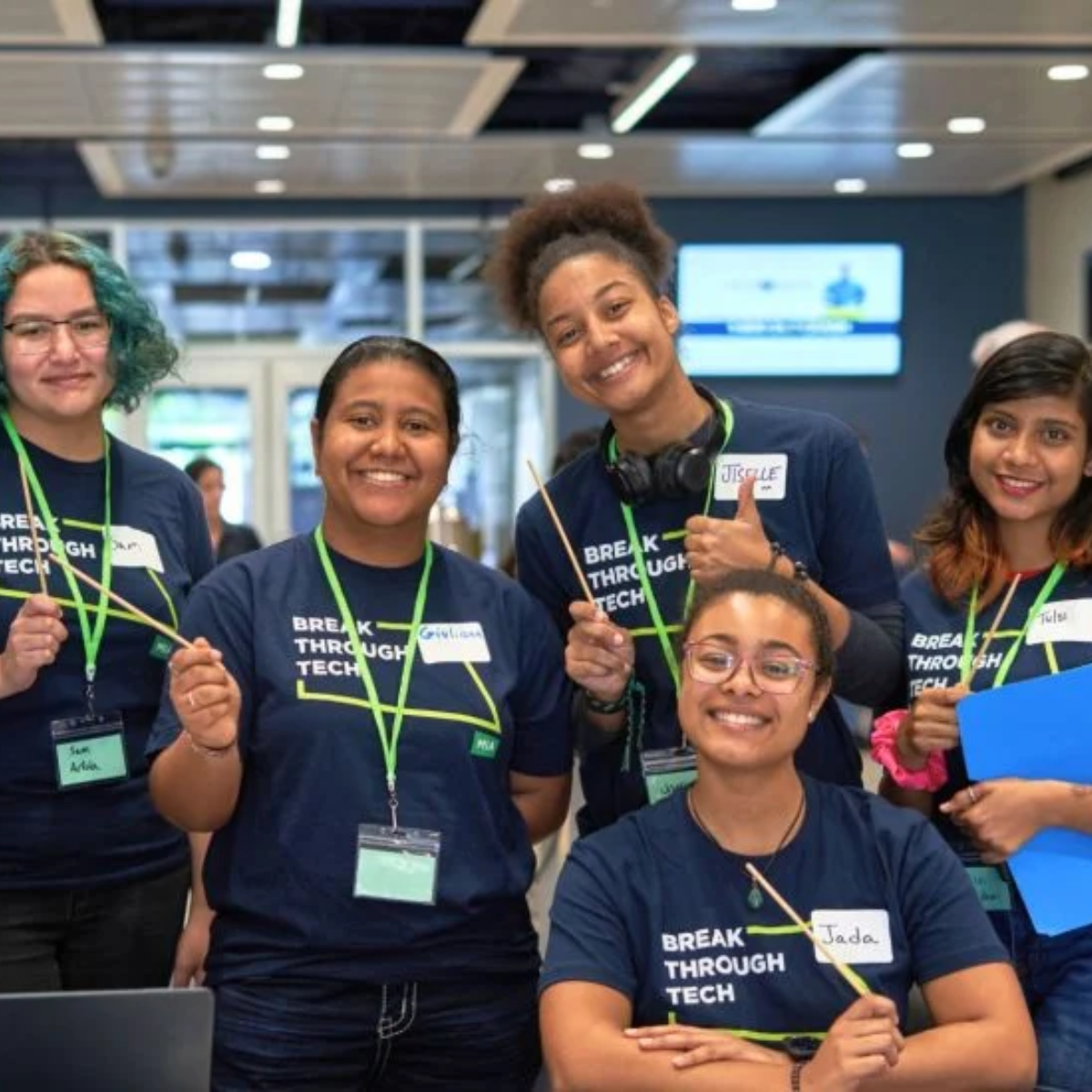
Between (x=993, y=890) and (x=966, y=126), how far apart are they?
301 inches

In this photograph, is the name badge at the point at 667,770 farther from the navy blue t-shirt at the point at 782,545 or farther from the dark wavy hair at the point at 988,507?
the dark wavy hair at the point at 988,507

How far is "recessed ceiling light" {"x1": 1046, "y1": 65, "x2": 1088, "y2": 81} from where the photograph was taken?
8.16 meters

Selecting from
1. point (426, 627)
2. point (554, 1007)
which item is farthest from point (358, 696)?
point (554, 1007)

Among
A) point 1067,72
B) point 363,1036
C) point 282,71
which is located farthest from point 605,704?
point 1067,72

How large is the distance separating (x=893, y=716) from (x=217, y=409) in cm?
968

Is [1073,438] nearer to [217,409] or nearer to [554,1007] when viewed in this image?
[554,1007]

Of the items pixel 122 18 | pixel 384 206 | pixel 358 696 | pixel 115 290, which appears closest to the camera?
pixel 358 696

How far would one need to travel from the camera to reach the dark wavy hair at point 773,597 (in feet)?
7.86

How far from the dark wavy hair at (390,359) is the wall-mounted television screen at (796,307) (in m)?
9.33

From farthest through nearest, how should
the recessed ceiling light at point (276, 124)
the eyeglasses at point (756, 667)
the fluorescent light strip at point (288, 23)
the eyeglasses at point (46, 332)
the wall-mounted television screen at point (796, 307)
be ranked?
the wall-mounted television screen at point (796, 307)
the recessed ceiling light at point (276, 124)
the fluorescent light strip at point (288, 23)
the eyeglasses at point (46, 332)
the eyeglasses at point (756, 667)

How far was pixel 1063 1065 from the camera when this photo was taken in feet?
8.14

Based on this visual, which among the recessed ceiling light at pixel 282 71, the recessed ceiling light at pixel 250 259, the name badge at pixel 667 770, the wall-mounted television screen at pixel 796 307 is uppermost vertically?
the recessed ceiling light at pixel 282 71

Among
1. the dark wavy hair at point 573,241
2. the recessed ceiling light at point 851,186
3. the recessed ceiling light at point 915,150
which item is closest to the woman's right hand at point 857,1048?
the dark wavy hair at point 573,241

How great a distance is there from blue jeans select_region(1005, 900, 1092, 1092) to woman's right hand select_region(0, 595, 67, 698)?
1.44m
